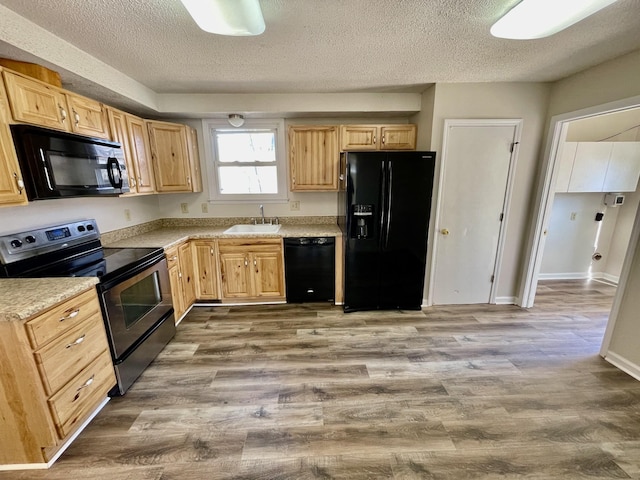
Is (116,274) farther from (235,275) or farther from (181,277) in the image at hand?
(235,275)

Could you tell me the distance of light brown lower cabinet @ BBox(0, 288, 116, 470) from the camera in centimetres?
126

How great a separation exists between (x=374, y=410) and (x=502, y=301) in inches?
93.6

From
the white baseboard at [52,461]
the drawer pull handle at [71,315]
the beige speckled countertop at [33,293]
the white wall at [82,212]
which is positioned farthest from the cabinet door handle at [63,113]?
the white baseboard at [52,461]

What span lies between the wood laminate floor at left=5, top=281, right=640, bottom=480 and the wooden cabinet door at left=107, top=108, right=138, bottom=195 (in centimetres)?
156

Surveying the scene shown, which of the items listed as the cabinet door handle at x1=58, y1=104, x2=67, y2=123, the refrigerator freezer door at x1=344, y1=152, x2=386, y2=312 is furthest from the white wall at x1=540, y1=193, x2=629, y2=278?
the cabinet door handle at x1=58, y1=104, x2=67, y2=123

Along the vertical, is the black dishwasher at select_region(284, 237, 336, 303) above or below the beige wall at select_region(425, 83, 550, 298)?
below

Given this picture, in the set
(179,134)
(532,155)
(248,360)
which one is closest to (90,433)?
(248,360)

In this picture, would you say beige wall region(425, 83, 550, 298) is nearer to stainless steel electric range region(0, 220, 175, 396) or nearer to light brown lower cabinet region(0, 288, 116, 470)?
stainless steel electric range region(0, 220, 175, 396)

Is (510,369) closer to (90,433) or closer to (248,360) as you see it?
(248,360)

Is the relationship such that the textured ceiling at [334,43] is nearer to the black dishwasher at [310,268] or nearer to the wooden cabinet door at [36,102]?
the wooden cabinet door at [36,102]

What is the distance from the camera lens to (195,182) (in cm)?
321

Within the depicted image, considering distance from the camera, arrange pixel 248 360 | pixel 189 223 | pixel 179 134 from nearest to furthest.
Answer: pixel 248 360 < pixel 179 134 < pixel 189 223

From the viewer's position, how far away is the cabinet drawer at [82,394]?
140 cm

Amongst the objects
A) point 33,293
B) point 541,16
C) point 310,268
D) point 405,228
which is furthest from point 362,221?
point 33,293
